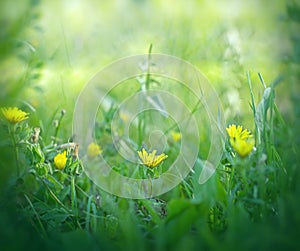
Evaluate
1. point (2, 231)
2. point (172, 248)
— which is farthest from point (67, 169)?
point (172, 248)

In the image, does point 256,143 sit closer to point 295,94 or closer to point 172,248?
point 295,94

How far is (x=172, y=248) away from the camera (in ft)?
3.70

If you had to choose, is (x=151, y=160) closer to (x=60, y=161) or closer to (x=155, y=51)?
(x=60, y=161)

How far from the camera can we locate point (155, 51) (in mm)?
2729

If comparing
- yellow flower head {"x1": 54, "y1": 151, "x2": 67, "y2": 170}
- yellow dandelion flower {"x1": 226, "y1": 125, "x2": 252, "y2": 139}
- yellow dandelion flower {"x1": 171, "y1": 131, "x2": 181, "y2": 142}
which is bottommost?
yellow flower head {"x1": 54, "y1": 151, "x2": 67, "y2": 170}

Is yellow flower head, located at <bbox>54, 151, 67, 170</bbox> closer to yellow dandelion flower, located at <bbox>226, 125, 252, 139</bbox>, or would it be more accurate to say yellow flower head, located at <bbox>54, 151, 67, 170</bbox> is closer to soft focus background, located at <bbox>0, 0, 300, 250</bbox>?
soft focus background, located at <bbox>0, 0, 300, 250</bbox>

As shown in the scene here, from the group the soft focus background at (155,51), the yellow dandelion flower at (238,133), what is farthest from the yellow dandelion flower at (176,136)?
the yellow dandelion flower at (238,133)

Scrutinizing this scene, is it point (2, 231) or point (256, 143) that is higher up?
point (256, 143)

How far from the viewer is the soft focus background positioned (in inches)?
57.0

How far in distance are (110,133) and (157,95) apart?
0.86 feet

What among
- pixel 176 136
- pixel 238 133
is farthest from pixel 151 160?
pixel 176 136

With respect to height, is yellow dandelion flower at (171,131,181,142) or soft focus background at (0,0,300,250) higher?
soft focus background at (0,0,300,250)

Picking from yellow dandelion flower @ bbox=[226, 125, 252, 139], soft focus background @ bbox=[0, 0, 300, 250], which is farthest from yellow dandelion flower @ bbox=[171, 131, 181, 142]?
yellow dandelion flower @ bbox=[226, 125, 252, 139]

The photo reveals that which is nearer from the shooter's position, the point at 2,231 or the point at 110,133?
the point at 2,231
